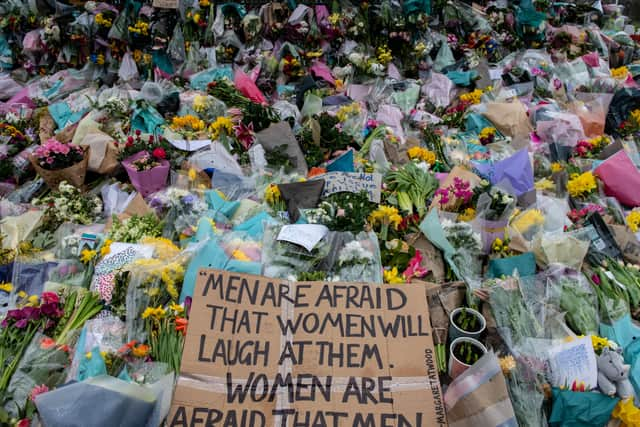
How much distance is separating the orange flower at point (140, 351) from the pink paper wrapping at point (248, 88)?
11.0ft

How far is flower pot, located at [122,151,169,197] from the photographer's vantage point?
331 centimetres

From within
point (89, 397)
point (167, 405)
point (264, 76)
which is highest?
point (89, 397)

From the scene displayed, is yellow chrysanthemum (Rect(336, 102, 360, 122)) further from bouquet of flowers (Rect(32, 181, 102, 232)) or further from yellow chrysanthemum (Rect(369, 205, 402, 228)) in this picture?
bouquet of flowers (Rect(32, 181, 102, 232))

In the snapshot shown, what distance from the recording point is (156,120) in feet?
13.8

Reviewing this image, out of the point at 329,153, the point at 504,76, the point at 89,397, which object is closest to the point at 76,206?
the point at 89,397

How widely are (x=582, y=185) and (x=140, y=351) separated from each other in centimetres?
342

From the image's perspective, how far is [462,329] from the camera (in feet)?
7.07

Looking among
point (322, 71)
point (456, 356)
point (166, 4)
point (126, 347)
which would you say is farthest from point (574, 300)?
point (166, 4)

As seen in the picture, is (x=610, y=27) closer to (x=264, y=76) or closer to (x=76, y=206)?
(x=264, y=76)

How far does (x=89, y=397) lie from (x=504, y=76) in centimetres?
600

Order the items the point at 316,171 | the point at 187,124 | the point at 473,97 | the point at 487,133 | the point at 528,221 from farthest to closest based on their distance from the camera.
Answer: the point at 473,97
the point at 487,133
the point at 187,124
the point at 316,171
the point at 528,221

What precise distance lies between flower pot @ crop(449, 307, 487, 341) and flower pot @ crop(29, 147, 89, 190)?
3.11 meters

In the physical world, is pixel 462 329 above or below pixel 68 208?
A: above

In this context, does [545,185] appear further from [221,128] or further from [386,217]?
[221,128]
